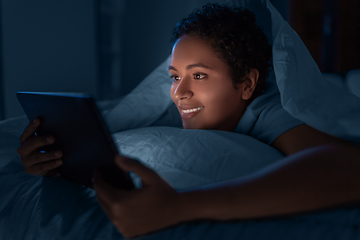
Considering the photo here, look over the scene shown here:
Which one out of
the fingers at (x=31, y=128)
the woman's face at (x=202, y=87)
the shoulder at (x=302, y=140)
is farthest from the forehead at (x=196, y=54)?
the fingers at (x=31, y=128)

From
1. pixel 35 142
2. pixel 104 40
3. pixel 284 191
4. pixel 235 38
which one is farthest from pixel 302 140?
pixel 104 40

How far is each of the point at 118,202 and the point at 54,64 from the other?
65.0 inches

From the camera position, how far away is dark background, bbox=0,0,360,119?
1.53 metres

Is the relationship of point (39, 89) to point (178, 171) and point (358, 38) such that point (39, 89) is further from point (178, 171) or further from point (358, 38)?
point (358, 38)

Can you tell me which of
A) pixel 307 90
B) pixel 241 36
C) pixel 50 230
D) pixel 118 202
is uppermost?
pixel 241 36

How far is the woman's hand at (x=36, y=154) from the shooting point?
54 cm

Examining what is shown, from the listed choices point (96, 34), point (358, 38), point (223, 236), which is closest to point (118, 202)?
point (223, 236)

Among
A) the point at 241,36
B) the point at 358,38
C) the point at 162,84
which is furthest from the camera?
the point at 358,38

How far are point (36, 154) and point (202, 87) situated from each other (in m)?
0.44

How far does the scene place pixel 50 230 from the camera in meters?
0.46

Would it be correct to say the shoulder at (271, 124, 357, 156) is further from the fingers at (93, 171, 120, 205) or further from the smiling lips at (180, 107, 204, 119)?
the fingers at (93, 171, 120, 205)

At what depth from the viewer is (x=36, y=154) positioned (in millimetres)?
567

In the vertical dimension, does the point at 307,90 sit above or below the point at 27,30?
below

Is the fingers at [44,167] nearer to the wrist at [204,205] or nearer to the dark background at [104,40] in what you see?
the wrist at [204,205]
